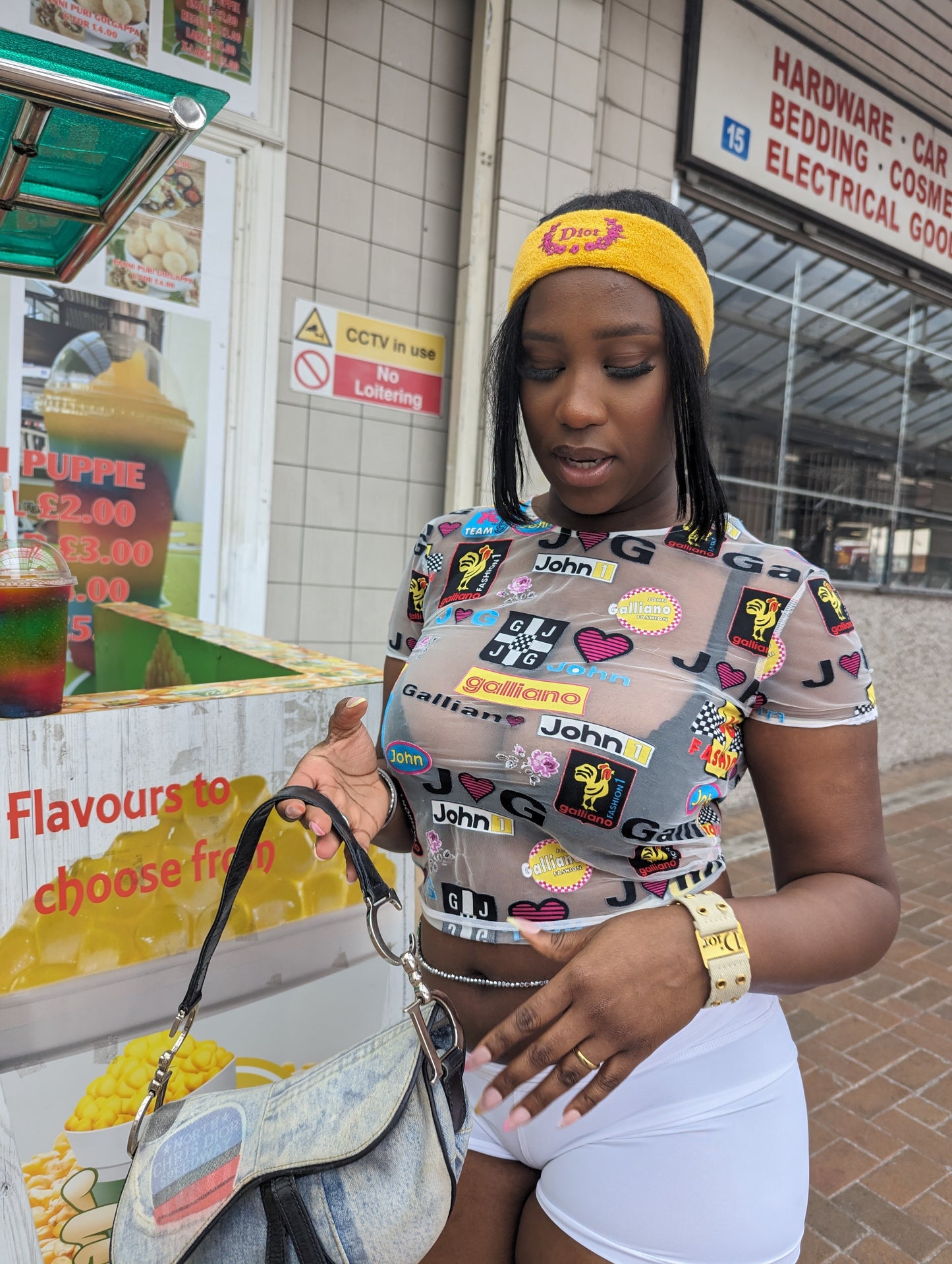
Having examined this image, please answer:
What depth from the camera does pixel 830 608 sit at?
1.19 metres

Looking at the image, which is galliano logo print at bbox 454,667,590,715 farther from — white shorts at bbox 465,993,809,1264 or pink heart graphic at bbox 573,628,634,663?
white shorts at bbox 465,993,809,1264

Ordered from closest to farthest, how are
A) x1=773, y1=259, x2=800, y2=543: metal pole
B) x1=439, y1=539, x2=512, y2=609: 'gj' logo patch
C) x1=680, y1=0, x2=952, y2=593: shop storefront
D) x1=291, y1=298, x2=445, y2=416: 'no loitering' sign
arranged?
x1=439, y1=539, x2=512, y2=609: 'gj' logo patch < x1=291, y1=298, x2=445, y2=416: 'no loitering' sign < x1=680, y1=0, x2=952, y2=593: shop storefront < x1=773, y1=259, x2=800, y2=543: metal pole

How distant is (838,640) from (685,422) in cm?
37

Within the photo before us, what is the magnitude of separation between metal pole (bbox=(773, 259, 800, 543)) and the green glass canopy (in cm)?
495

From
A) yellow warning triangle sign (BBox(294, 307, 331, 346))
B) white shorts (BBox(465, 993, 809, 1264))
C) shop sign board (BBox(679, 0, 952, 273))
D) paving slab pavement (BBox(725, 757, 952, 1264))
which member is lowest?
paving slab pavement (BBox(725, 757, 952, 1264))

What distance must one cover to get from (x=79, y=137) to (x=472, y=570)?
83 centimetres

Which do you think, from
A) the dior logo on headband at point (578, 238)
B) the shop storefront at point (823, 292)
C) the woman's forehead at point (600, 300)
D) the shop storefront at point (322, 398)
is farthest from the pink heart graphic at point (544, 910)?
the shop storefront at point (823, 292)

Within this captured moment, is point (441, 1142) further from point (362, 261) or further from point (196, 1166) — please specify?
point (362, 261)

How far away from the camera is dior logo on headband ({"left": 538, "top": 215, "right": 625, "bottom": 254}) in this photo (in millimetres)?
1220

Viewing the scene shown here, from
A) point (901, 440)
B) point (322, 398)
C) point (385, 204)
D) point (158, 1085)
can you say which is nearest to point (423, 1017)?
point (158, 1085)

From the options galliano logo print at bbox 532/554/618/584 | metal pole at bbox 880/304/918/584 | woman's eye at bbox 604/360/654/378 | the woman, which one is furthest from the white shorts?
metal pole at bbox 880/304/918/584

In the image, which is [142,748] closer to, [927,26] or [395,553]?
[395,553]

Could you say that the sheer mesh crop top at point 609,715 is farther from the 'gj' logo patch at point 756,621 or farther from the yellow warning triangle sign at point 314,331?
the yellow warning triangle sign at point 314,331

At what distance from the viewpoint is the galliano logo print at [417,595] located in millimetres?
1491
